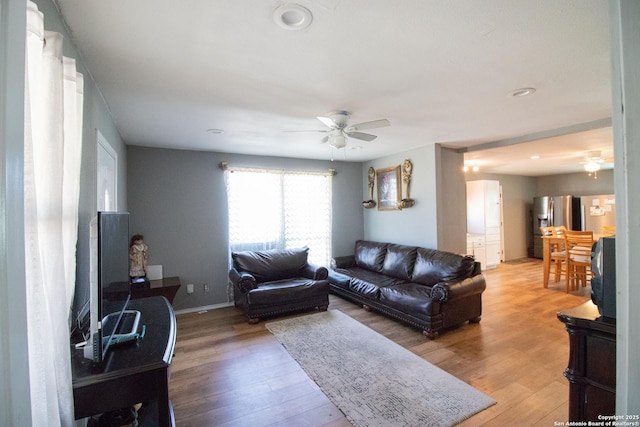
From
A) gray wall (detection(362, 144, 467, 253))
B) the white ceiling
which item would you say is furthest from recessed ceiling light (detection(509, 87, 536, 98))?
gray wall (detection(362, 144, 467, 253))

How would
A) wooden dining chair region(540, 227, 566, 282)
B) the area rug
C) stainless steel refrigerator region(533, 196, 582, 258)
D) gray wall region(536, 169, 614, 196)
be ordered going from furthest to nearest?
stainless steel refrigerator region(533, 196, 582, 258) < gray wall region(536, 169, 614, 196) < wooden dining chair region(540, 227, 566, 282) < the area rug

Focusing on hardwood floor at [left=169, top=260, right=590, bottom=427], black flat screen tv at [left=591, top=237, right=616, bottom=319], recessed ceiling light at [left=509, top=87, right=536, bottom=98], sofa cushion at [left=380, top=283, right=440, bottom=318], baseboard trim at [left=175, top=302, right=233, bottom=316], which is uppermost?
recessed ceiling light at [left=509, top=87, right=536, bottom=98]

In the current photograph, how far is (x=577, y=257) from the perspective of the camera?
4785 millimetres

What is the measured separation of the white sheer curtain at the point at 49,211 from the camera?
830 millimetres

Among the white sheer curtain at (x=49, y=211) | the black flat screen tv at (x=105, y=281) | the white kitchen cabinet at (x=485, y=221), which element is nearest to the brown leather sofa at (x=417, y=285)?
the black flat screen tv at (x=105, y=281)

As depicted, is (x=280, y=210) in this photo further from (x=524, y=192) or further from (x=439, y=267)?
(x=524, y=192)

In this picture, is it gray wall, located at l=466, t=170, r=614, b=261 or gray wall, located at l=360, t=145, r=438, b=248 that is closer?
gray wall, located at l=360, t=145, r=438, b=248

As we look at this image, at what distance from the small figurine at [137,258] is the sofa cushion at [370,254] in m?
3.46

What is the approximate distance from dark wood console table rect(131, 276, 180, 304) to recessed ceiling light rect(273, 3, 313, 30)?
11.3ft

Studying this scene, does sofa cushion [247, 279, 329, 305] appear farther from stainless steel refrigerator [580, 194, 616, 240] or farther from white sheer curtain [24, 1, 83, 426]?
stainless steel refrigerator [580, 194, 616, 240]

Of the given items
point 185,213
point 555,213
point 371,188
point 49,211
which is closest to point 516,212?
point 555,213

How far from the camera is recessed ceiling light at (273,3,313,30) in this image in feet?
4.50

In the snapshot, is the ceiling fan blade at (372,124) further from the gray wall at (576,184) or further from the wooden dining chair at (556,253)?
the gray wall at (576,184)

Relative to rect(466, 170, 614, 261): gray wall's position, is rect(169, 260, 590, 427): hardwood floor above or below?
below
